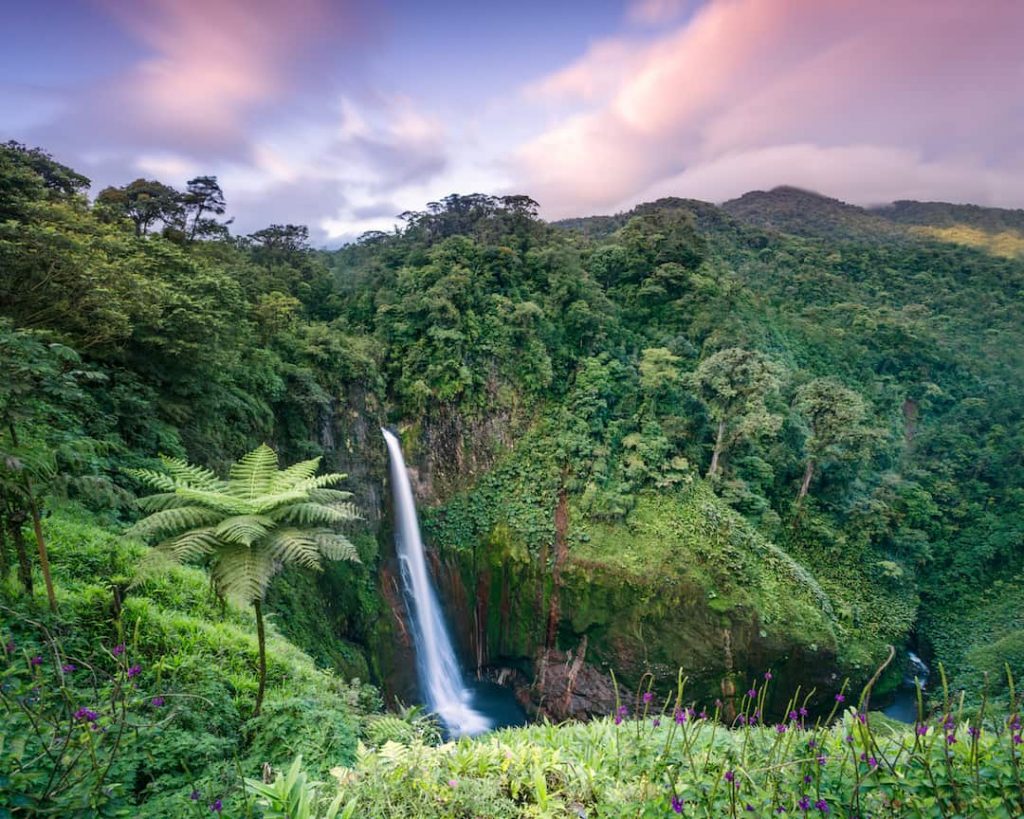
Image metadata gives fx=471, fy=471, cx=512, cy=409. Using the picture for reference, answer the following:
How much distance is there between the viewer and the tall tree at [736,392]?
50.1 ft

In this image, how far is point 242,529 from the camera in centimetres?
306

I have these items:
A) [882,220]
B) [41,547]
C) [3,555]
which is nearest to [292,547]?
[41,547]

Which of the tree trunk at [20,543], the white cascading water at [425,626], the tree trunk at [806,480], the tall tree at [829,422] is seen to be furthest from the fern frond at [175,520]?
the tree trunk at [806,480]

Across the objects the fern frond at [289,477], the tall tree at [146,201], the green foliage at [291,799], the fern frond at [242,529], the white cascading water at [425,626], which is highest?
the tall tree at [146,201]

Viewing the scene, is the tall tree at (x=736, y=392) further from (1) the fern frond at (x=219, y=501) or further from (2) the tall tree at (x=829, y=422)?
(1) the fern frond at (x=219, y=501)

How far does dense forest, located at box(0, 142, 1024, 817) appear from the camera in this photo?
2.73 m

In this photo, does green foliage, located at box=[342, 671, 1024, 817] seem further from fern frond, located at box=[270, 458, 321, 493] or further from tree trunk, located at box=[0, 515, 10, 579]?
tree trunk, located at box=[0, 515, 10, 579]

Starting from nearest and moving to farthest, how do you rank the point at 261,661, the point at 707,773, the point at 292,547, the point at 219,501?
the point at 707,773 → the point at 292,547 → the point at 219,501 → the point at 261,661

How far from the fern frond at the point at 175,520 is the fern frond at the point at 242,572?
0.90 ft

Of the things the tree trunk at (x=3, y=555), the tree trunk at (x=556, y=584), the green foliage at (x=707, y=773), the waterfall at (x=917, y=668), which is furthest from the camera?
the waterfall at (x=917, y=668)

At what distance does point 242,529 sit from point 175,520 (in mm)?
537

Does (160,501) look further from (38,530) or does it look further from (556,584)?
(556,584)

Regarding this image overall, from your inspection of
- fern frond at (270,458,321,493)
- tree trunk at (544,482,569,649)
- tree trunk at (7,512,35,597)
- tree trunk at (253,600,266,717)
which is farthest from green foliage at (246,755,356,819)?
tree trunk at (544,482,569,649)

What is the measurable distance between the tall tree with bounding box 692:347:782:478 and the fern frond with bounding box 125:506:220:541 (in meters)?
15.1
